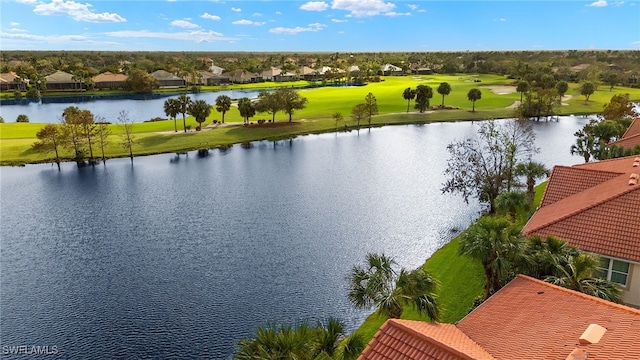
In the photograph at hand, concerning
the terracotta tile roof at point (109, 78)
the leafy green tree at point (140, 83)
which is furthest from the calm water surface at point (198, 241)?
the terracotta tile roof at point (109, 78)


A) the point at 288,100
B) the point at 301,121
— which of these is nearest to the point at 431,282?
the point at 288,100

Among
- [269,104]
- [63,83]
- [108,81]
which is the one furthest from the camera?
[108,81]

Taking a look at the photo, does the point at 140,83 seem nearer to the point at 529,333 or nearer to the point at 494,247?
the point at 494,247

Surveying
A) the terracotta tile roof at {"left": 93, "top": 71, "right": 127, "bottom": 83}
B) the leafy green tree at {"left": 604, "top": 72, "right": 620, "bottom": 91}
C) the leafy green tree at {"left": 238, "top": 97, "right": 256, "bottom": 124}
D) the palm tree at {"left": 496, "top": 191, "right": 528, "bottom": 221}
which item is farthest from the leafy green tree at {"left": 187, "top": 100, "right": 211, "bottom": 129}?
the leafy green tree at {"left": 604, "top": 72, "right": 620, "bottom": 91}

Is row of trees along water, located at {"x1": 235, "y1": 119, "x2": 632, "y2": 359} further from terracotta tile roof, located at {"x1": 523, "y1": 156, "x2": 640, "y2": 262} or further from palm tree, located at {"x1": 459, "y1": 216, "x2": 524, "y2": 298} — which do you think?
terracotta tile roof, located at {"x1": 523, "y1": 156, "x2": 640, "y2": 262}

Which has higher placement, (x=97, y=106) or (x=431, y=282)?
(x=97, y=106)

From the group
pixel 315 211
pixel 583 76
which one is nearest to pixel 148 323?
pixel 315 211
